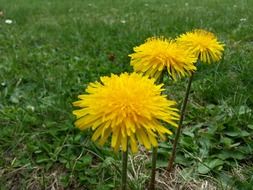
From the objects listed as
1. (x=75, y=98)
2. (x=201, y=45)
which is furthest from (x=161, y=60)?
(x=75, y=98)

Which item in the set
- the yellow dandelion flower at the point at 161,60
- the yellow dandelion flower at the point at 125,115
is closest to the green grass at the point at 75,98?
the yellow dandelion flower at the point at 161,60

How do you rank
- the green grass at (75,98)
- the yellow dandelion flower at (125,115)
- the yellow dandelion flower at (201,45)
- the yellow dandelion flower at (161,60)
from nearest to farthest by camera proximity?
the yellow dandelion flower at (125,115) < the yellow dandelion flower at (161,60) < the yellow dandelion flower at (201,45) < the green grass at (75,98)

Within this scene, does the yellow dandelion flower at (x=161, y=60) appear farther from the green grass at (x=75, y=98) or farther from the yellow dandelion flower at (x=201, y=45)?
the green grass at (x=75, y=98)

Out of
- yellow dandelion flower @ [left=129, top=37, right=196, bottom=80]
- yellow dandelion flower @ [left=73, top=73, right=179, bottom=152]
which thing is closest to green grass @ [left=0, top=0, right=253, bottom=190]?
yellow dandelion flower @ [left=129, top=37, right=196, bottom=80]

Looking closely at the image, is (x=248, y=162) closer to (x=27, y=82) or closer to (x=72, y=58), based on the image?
(x=27, y=82)

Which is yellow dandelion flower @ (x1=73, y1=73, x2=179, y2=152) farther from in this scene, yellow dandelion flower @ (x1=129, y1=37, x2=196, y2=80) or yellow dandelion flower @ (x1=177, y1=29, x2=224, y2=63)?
yellow dandelion flower @ (x1=177, y1=29, x2=224, y2=63)

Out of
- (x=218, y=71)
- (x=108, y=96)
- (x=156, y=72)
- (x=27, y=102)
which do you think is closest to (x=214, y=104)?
(x=218, y=71)
